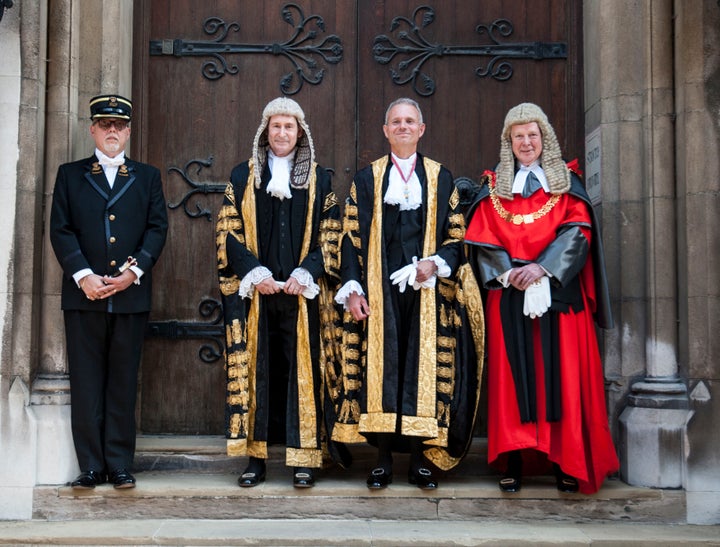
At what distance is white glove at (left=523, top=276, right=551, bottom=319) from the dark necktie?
0.48m

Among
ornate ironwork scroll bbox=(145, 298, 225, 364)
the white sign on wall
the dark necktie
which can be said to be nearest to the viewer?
the dark necktie

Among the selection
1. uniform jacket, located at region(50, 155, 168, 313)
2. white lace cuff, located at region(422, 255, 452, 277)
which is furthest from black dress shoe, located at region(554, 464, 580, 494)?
uniform jacket, located at region(50, 155, 168, 313)

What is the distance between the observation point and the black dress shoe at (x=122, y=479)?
4598 mm

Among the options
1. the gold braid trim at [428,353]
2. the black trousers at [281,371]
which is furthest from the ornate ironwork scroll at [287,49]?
the black trousers at [281,371]

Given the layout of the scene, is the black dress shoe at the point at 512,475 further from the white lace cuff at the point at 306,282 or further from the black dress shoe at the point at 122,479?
the black dress shoe at the point at 122,479

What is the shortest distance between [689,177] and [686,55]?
2.22ft

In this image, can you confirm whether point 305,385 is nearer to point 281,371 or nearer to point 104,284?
point 281,371

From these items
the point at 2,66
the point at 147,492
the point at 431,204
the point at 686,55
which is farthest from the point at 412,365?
the point at 2,66

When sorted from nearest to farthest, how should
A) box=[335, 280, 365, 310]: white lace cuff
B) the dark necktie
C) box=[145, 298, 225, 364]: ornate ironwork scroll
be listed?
box=[335, 280, 365, 310]: white lace cuff, the dark necktie, box=[145, 298, 225, 364]: ornate ironwork scroll

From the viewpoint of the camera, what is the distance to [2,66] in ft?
15.9

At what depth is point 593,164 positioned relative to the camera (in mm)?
5355

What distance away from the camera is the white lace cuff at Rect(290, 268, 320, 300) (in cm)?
466

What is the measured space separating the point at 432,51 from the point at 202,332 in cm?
225

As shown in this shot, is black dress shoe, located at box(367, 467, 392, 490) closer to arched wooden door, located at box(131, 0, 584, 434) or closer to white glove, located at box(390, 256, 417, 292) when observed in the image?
white glove, located at box(390, 256, 417, 292)
